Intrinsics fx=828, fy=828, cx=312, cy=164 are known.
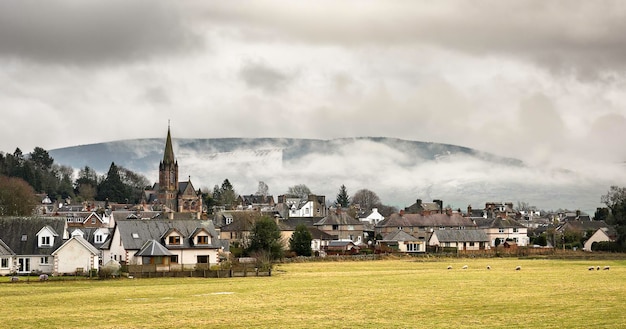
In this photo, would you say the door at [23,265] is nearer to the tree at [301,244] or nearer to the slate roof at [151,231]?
the slate roof at [151,231]

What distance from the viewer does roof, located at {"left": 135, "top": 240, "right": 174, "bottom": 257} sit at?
77.4m

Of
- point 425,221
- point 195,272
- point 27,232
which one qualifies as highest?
point 425,221

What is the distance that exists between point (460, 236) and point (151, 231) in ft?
212

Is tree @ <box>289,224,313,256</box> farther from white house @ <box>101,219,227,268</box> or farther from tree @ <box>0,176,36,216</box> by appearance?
tree @ <box>0,176,36,216</box>

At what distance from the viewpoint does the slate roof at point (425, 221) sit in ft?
484

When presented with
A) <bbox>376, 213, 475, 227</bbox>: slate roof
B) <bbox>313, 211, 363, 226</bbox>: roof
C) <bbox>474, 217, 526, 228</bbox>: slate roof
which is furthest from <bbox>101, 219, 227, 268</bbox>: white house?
<bbox>474, 217, 526, 228</bbox>: slate roof

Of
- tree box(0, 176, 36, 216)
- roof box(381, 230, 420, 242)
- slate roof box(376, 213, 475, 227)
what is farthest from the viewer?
slate roof box(376, 213, 475, 227)

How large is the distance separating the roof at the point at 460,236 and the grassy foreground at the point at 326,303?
6806 cm

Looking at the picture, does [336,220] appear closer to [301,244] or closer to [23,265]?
[301,244]

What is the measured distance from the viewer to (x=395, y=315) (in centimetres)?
3691

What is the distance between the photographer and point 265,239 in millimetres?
94000

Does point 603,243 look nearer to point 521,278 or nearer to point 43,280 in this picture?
point 521,278

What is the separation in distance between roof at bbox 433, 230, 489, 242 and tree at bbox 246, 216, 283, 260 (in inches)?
1735

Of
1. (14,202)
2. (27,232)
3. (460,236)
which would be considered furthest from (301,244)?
(14,202)
